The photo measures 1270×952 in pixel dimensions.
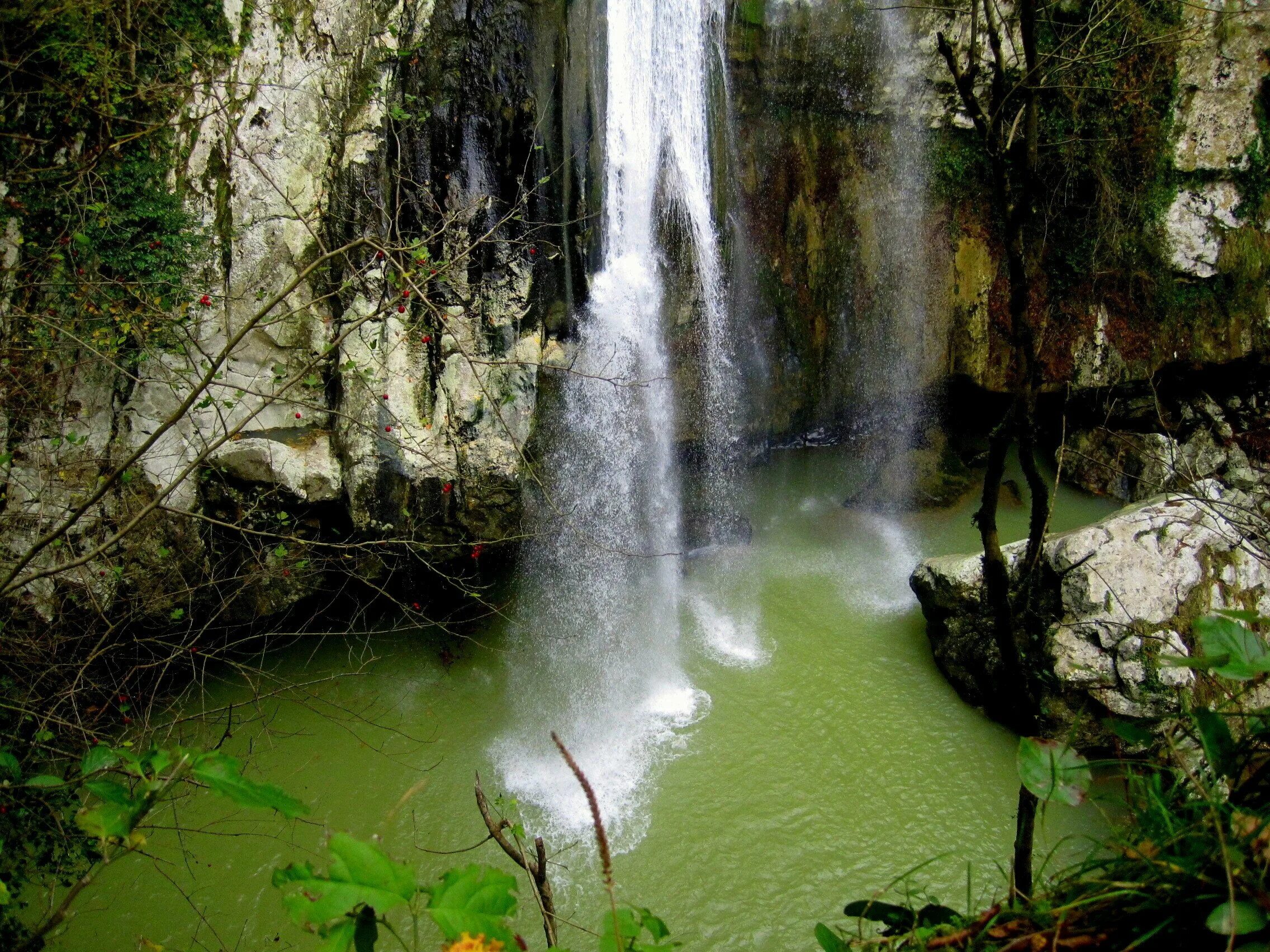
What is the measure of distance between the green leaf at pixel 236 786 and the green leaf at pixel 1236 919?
3.80ft

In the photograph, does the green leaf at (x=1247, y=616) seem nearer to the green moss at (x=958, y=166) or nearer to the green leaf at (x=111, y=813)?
the green leaf at (x=111, y=813)

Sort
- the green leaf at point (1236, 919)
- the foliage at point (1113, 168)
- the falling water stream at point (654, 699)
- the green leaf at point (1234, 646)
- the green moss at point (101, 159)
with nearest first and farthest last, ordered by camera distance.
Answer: the green leaf at point (1236, 919), the green leaf at point (1234, 646), the falling water stream at point (654, 699), the green moss at point (101, 159), the foliage at point (1113, 168)

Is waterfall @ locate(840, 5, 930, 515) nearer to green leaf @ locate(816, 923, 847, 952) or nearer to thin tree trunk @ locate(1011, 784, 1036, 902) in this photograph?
thin tree trunk @ locate(1011, 784, 1036, 902)

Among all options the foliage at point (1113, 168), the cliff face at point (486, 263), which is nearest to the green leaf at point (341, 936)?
the cliff face at point (486, 263)

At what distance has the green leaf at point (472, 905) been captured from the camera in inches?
35.5

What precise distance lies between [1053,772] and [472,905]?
864 millimetres

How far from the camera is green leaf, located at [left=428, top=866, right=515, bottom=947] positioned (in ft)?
2.96

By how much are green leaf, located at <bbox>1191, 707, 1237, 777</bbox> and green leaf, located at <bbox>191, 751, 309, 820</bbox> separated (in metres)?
1.27

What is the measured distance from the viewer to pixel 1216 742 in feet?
3.19

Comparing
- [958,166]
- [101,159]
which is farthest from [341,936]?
[958,166]

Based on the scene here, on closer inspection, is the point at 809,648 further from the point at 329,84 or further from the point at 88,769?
the point at 329,84

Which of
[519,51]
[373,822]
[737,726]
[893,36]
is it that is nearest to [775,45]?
[893,36]

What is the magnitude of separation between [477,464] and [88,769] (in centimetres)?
448

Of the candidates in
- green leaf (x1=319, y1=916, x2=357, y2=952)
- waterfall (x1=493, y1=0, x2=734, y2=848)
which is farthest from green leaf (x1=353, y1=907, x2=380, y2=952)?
waterfall (x1=493, y1=0, x2=734, y2=848)
